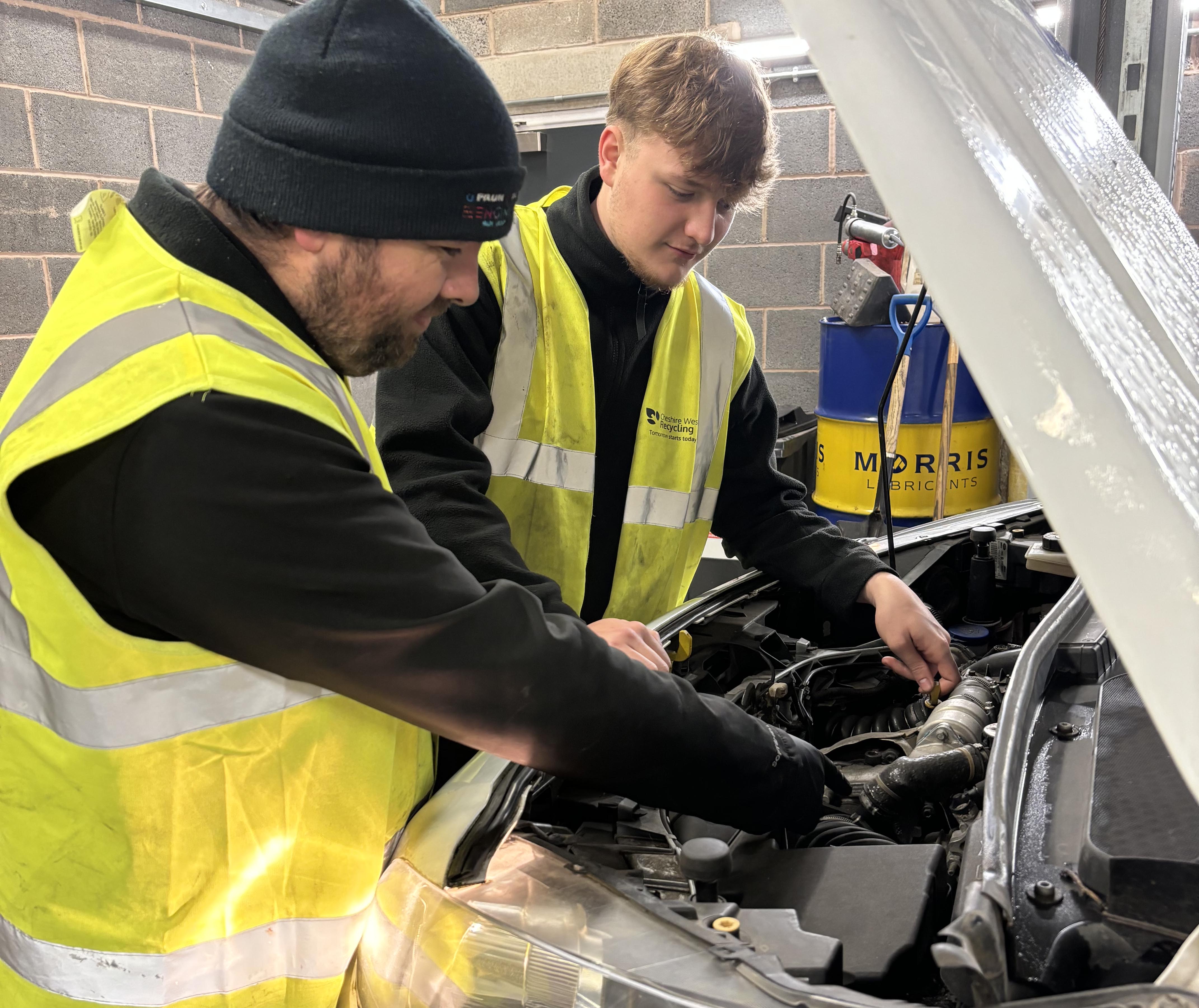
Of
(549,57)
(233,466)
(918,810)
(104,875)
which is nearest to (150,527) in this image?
(233,466)

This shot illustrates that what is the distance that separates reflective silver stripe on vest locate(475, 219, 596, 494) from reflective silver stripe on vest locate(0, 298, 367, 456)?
774 millimetres

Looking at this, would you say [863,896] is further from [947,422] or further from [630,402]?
[947,422]

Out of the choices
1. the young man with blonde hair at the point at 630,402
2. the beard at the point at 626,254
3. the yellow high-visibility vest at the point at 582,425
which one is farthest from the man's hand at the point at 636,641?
the beard at the point at 626,254

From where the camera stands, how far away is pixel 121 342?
0.94 metres

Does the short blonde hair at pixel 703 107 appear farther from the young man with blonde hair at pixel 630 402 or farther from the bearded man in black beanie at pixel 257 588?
the bearded man in black beanie at pixel 257 588

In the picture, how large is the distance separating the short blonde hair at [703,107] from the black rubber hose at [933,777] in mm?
974

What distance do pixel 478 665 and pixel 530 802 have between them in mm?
419

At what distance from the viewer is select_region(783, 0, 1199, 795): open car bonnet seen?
600 millimetres

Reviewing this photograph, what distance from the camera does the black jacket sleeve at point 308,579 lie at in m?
0.89

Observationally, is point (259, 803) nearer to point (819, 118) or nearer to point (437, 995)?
point (437, 995)

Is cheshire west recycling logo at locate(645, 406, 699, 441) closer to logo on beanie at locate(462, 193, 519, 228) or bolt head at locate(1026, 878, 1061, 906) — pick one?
logo on beanie at locate(462, 193, 519, 228)

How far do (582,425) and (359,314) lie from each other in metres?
0.75

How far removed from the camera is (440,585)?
973 mm

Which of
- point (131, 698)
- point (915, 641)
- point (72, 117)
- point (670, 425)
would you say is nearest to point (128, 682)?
point (131, 698)
